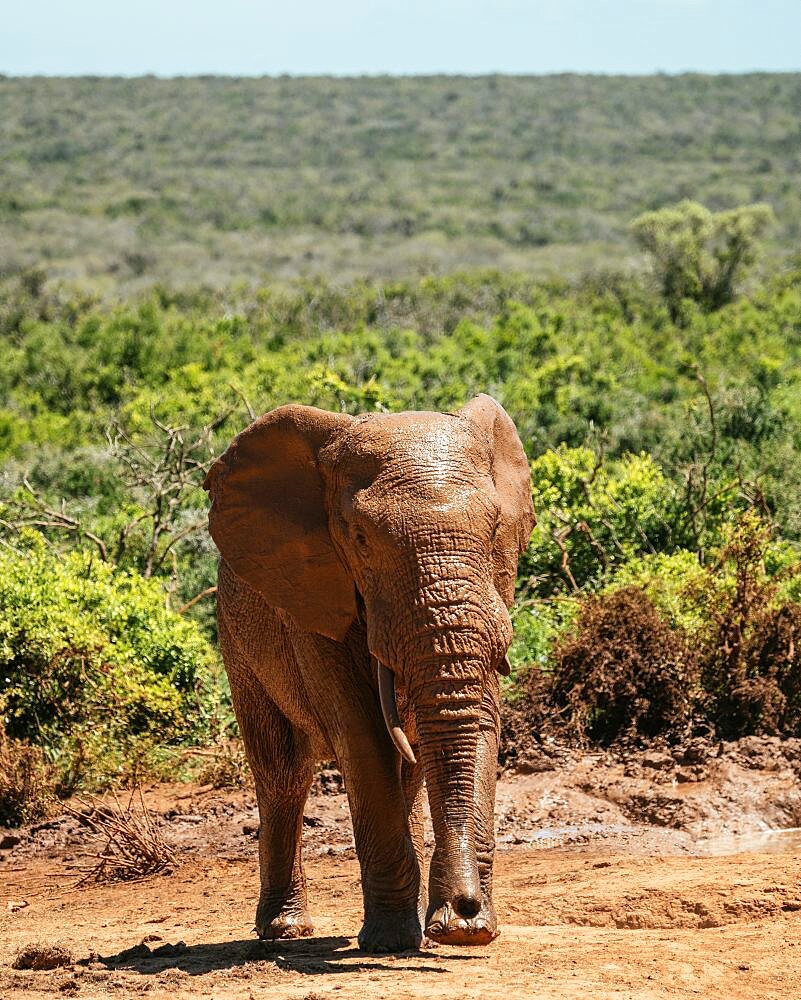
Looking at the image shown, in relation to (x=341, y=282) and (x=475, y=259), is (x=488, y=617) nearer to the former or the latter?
(x=341, y=282)

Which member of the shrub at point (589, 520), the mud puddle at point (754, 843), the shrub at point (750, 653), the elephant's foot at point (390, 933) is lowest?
the elephant's foot at point (390, 933)

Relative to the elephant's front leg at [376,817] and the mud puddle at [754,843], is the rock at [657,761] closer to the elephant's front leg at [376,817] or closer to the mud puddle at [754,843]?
the mud puddle at [754,843]

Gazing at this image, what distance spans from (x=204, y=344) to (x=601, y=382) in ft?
25.7

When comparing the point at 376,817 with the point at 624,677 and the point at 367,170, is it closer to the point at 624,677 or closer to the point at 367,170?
the point at 624,677

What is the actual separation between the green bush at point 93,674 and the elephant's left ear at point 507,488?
5289mm

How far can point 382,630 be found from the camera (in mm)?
5805

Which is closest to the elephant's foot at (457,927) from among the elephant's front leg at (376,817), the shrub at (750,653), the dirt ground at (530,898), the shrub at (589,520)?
the dirt ground at (530,898)

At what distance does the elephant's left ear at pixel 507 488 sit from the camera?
629 centimetres

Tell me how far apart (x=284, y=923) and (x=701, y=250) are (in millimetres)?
34650

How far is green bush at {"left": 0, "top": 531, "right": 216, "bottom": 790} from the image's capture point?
11.2 m

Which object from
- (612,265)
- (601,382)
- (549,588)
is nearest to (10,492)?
(549,588)

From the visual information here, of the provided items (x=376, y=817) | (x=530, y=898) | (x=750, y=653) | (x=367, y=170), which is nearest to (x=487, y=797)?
(x=376, y=817)

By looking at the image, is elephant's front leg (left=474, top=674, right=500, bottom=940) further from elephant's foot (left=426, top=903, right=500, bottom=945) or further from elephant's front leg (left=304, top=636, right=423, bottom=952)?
elephant's front leg (left=304, top=636, right=423, bottom=952)

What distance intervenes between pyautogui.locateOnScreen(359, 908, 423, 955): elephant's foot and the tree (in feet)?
94.2
